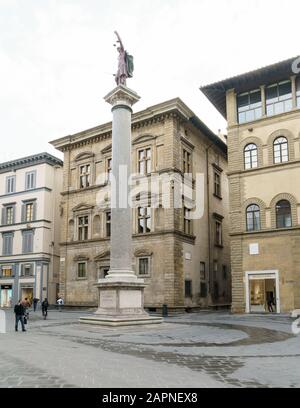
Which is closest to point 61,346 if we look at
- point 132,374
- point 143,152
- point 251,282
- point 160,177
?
point 132,374

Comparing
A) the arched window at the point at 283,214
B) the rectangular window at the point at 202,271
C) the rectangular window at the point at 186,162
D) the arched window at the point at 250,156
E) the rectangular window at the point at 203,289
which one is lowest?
the rectangular window at the point at 203,289

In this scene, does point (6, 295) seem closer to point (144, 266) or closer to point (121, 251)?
point (144, 266)

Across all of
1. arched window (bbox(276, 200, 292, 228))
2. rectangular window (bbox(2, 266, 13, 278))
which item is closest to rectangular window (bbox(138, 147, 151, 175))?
arched window (bbox(276, 200, 292, 228))

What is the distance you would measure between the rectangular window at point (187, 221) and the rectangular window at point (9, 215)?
2180cm

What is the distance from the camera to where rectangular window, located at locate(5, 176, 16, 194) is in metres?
49.4

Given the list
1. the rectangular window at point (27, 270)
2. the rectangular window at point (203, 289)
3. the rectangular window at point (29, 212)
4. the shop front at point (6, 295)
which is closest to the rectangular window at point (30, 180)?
the rectangular window at point (29, 212)

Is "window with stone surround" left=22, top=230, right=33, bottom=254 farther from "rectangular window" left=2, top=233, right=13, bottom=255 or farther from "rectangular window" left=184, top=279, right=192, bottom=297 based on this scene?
"rectangular window" left=184, top=279, right=192, bottom=297

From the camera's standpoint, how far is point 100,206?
129 ft

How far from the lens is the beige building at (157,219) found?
34.7m

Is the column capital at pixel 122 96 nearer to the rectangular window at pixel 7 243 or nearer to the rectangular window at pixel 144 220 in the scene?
the rectangular window at pixel 144 220

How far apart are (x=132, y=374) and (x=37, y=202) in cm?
3927

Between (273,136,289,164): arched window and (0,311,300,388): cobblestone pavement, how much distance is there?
51.8 ft
